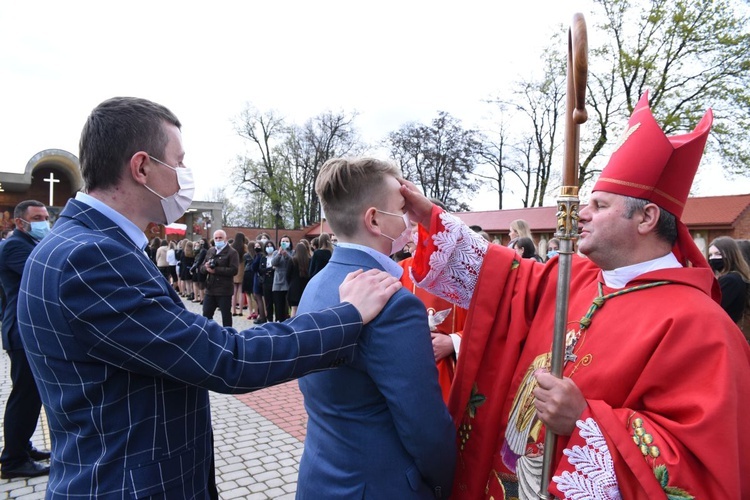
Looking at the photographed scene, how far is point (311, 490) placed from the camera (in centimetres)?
165

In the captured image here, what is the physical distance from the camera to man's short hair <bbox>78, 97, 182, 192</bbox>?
1.49m

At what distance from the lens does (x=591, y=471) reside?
1.40 metres

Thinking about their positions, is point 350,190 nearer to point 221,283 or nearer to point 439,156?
point 221,283

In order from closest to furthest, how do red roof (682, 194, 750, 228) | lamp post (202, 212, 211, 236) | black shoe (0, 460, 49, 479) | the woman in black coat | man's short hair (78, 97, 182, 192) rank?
man's short hair (78, 97, 182, 192)
black shoe (0, 460, 49, 479)
the woman in black coat
red roof (682, 194, 750, 228)
lamp post (202, 212, 211, 236)

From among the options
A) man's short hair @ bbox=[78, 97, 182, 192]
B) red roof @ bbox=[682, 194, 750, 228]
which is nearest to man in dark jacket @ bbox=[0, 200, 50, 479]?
man's short hair @ bbox=[78, 97, 182, 192]

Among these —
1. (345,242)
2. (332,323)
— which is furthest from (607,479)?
(345,242)

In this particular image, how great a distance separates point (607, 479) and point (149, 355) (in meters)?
1.30

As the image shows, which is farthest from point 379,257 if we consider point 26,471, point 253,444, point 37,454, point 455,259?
point 37,454

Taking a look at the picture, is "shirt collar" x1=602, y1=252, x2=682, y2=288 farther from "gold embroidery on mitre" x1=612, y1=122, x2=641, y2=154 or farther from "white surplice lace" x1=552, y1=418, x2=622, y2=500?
"white surplice lace" x1=552, y1=418, x2=622, y2=500

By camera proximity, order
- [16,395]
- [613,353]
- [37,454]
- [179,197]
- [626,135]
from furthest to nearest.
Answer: [37,454] → [16,395] → [626,135] → [179,197] → [613,353]

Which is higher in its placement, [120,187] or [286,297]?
[120,187]

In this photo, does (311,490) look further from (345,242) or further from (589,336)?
(589,336)

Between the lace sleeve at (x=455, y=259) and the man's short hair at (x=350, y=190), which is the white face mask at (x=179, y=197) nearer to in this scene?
the man's short hair at (x=350, y=190)

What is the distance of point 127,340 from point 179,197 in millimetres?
608
